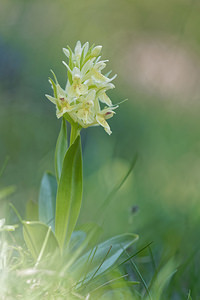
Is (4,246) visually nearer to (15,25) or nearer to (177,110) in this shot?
(177,110)

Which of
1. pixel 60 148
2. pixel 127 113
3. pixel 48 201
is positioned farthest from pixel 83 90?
pixel 127 113

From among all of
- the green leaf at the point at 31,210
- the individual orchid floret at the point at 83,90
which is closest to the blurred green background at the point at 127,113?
the green leaf at the point at 31,210

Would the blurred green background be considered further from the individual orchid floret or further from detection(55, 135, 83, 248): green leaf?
the individual orchid floret

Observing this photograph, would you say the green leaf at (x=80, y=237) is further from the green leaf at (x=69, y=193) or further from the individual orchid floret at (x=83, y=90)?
the individual orchid floret at (x=83, y=90)

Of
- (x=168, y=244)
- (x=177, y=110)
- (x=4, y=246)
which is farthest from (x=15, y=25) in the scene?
(x=4, y=246)

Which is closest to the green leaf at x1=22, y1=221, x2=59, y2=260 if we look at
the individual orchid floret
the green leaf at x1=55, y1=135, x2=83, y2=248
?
the green leaf at x1=55, y1=135, x2=83, y2=248

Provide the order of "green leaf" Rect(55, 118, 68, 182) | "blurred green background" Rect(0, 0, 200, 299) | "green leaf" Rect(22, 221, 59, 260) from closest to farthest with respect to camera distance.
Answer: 1. "green leaf" Rect(22, 221, 59, 260)
2. "green leaf" Rect(55, 118, 68, 182)
3. "blurred green background" Rect(0, 0, 200, 299)
